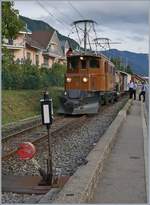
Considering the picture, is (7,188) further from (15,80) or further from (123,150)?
(15,80)

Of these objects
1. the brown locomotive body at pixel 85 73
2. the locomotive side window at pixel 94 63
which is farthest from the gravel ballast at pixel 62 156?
the locomotive side window at pixel 94 63

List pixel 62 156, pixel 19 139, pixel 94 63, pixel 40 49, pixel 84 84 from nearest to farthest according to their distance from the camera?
pixel 62 156 → pixel 19 139 → pixel 84 84 → pixel 94 63 → pixel 40 49

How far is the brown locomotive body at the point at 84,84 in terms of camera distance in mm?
21484

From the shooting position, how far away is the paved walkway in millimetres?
6520

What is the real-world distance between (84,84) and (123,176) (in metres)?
15.2

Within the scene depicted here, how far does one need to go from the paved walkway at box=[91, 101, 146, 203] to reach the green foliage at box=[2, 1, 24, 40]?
4295mm

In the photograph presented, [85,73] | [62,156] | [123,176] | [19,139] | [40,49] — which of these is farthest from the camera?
[40,49]

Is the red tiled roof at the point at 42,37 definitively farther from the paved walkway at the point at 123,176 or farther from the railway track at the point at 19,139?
the paved walkway at the point at 123,176

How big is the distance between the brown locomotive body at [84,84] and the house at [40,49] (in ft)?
103

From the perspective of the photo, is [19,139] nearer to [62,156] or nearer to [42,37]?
[62,156]

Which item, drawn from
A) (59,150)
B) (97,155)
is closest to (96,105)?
(59,150)

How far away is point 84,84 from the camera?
22906mm

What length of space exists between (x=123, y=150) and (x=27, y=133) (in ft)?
16.1

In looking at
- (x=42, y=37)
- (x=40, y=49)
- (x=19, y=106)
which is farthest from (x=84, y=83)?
(x=42, y=37)
